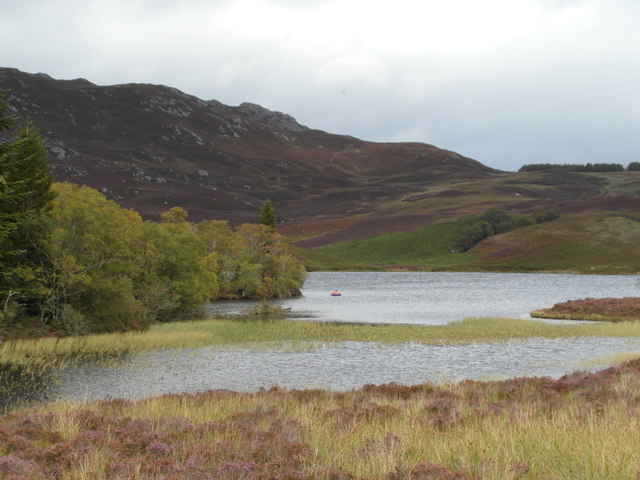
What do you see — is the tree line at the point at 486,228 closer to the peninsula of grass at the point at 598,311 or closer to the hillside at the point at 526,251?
the hillside at the point at 526,251

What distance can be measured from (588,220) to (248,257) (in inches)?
5071

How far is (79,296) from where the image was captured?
46.1 meters

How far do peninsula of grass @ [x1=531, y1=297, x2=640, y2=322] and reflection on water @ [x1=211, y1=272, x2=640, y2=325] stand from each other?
3.55m

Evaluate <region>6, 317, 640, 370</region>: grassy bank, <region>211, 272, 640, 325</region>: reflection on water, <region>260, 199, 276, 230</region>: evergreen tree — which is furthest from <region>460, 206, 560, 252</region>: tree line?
<region>6, 317, 640, 370</region>: grassy bank

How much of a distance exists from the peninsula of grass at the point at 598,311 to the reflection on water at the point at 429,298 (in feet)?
11.6

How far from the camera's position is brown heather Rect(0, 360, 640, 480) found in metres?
10.4

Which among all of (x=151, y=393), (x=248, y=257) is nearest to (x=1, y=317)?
(x=151, y=393)

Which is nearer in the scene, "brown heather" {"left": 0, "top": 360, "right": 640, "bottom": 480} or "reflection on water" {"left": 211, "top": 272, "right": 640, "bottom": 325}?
"brown heather" {"left": 0, "top": 360, "right": 640, "bottom": 480}


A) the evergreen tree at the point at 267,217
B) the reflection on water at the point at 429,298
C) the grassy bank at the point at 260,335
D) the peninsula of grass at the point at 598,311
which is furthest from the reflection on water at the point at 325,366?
the evergreen tree at the point at 267,217

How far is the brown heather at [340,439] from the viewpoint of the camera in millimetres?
10359

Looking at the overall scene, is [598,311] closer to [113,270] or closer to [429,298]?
[429,298]

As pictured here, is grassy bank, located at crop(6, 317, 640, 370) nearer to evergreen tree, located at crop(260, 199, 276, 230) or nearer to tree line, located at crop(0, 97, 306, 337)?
tree line, located at crop(0, 97, 306, 337)

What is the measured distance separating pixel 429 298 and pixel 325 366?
5783cm

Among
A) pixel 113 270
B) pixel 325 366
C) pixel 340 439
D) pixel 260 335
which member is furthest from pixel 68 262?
pixel 340 439
